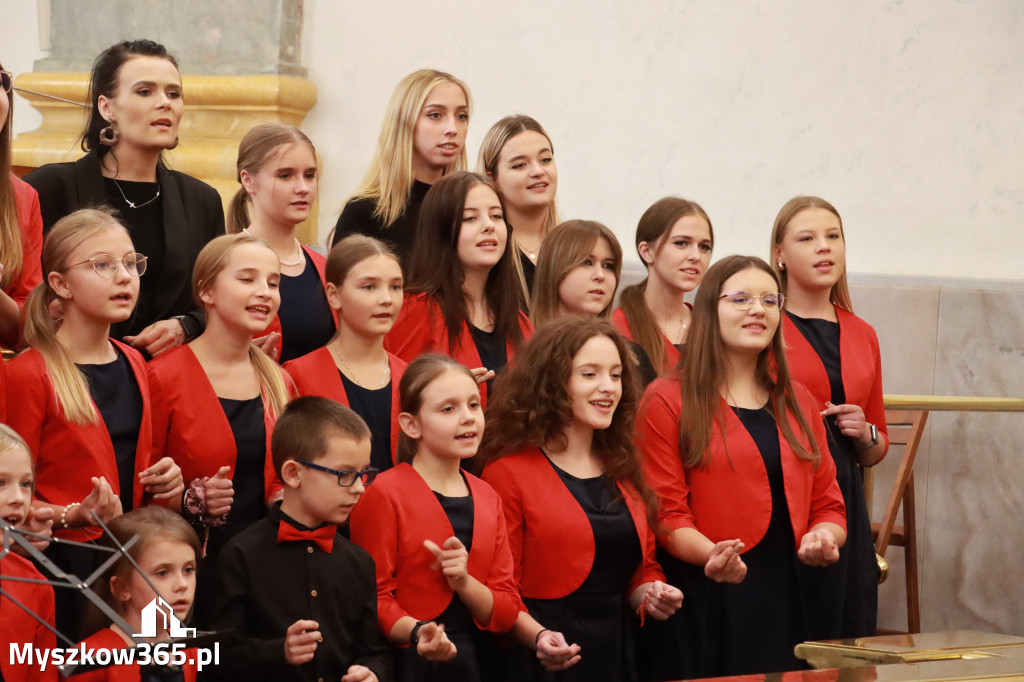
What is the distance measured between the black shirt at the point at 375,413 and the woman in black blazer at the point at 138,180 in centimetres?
48

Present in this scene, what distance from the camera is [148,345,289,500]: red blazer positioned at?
2.91 m

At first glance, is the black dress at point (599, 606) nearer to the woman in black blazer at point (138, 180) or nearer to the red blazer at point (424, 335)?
the red blazer at point (424, 335)

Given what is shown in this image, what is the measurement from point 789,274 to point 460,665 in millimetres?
1653

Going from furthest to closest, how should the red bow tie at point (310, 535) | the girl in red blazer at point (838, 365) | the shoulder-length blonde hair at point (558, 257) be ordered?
the girl in red blazer at point (838, 365) → the shoulder-length blonde hair at point (558, 257) → the red bow tie at point (310, 535)

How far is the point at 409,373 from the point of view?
3.06 meters

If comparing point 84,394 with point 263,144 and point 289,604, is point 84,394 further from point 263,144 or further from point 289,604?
point 263,144

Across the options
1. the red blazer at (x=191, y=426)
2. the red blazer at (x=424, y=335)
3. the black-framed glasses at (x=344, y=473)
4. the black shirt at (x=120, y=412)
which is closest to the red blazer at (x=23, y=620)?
the black shirt at (x=120, y=412)

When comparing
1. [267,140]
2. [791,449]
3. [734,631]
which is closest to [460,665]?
[734,631]

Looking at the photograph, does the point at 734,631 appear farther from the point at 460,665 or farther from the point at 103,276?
the point at 103,276

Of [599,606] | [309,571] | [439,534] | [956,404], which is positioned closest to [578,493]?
[599,606]

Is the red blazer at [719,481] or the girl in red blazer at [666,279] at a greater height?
the girl in red blazer at [666,279]

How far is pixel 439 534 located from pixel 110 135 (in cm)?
135

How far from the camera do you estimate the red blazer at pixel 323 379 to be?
3.13m

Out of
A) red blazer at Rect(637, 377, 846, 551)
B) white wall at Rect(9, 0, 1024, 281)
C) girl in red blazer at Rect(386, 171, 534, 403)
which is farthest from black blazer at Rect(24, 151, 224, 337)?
white wall at Rect(9, 0, 1024, 281)
